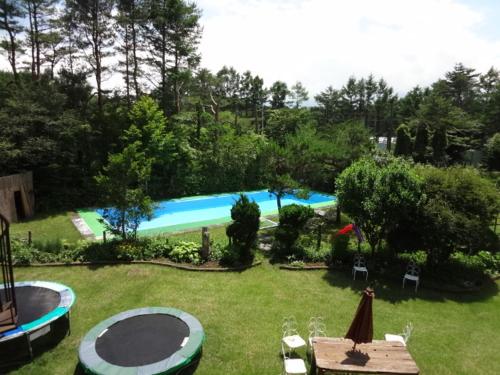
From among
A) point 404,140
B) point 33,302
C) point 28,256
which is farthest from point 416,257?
point 404,140

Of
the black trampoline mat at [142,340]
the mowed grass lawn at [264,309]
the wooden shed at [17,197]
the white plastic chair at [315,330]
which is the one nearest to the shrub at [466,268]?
the mowed grass lawn at [264,309]

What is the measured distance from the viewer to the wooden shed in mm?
13508

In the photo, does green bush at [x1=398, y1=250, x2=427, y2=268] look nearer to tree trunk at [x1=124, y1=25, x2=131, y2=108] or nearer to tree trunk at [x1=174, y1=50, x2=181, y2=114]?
tree trunk at [x1=174, y1=50, x2=181, y2=114]

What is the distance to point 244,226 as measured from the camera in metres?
10.4

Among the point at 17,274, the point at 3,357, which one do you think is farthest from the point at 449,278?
the point at 17,274

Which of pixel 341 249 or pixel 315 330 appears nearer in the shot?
pixel 315 330

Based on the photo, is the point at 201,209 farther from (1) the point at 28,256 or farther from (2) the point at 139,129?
(1) the point at 28,256

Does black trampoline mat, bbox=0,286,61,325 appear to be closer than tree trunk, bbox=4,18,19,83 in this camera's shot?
Yes

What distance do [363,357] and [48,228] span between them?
13363 millimetres

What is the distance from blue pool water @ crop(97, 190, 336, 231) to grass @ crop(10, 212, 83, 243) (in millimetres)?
1981

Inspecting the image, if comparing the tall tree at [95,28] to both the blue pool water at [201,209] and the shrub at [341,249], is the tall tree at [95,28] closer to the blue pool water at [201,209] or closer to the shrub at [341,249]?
the blue pool water at [201,209]

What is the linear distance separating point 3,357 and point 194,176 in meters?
15.3

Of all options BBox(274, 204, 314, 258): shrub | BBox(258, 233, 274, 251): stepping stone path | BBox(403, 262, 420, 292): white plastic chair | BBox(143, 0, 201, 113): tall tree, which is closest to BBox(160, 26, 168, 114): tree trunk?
BBox(143, 0, 201, 113): tall tree

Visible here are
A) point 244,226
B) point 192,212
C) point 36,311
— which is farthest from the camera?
point 192,212
